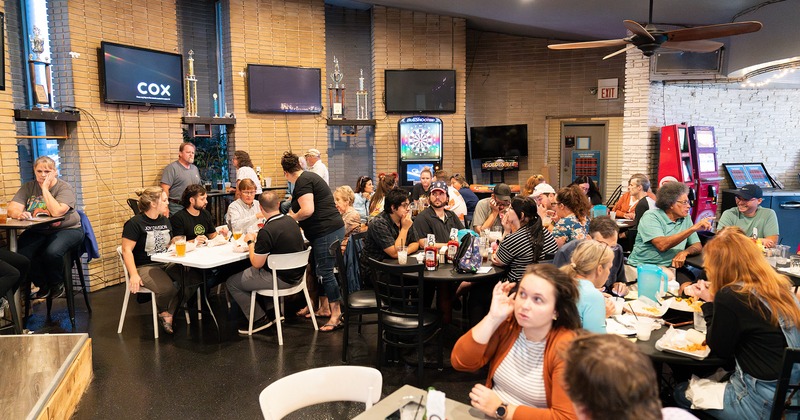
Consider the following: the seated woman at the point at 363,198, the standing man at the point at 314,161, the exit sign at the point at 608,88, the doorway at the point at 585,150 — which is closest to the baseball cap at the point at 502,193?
the seated woman at the point at 363,198

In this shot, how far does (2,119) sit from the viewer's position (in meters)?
5.64

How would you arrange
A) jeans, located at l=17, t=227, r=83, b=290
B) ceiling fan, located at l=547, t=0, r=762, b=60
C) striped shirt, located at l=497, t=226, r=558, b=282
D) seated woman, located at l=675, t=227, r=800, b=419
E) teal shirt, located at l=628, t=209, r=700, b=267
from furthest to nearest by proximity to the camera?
jeans, located at l=17, t=227, r=83, b=290, teal shirt, located at l=628, t=209, r=700, b=267, ceiling fan, located at l=547, t=0, r=762, b=60, striped shirt, located at l=497, t=226, r=558, b=282, seated woman, located at l=675, t=227, r=800, b=419

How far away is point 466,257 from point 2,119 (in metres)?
4.81

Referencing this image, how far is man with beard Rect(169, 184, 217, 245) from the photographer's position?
572 cm

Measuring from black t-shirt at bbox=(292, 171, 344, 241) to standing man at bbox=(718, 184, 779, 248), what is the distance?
3.76 meters

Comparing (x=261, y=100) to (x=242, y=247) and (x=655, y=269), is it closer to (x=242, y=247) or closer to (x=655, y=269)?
(x=242, y=247)

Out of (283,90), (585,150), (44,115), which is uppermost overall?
(283,90)

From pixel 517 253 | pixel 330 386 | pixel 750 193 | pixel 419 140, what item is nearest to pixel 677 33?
pixel 750 193

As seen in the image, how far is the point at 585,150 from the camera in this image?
1183 centimetres

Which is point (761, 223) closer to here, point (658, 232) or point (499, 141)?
point (658, 232)

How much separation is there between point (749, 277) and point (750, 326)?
0.79 ft

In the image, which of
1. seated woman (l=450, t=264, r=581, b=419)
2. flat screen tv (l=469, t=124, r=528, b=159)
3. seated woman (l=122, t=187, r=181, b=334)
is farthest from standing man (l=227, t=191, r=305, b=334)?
flat screen tv (l=469, t=124, r=528, b=159)

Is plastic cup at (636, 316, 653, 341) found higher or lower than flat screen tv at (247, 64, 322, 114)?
lower

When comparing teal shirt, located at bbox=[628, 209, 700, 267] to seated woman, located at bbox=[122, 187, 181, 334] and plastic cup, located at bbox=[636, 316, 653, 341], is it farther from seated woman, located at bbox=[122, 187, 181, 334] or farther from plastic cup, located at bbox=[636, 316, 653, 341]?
seated woman, located at bbox=[122, 187, 181, 334]
